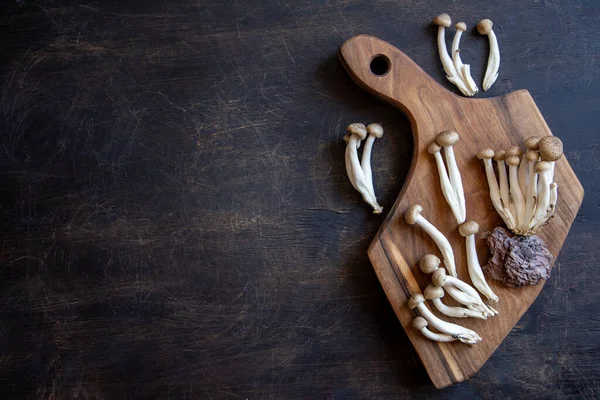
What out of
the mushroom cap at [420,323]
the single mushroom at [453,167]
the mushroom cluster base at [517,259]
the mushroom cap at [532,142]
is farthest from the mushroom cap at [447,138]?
the mushroom cap at [420,323]

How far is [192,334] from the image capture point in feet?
5.78

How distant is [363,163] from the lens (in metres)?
1.75

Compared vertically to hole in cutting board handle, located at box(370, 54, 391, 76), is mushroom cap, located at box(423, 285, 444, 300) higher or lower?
lower

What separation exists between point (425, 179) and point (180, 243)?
35.0 inches

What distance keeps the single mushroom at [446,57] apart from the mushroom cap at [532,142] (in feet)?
0.90

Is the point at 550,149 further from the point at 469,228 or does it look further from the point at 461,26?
the point at 461,26

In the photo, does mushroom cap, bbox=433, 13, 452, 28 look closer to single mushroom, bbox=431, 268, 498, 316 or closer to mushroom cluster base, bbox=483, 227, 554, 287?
mushroom cluster base, bbox=483, 227, 554, 287

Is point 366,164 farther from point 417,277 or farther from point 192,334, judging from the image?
point 192,334

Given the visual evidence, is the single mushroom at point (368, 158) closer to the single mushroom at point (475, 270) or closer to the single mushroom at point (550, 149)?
the single mushroom at point (475, 270)

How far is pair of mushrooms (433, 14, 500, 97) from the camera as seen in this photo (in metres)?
1.77

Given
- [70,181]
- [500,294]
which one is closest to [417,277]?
[500,294]

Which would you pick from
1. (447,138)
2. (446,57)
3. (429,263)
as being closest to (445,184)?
(447,138)

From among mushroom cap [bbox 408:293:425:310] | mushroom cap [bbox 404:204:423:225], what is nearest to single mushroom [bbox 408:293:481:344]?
mushroom cap [bbox 408:293:425:310]

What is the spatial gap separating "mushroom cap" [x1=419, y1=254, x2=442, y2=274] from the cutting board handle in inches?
15.7
